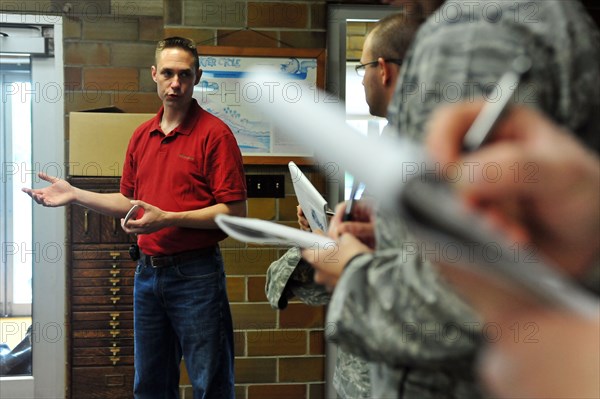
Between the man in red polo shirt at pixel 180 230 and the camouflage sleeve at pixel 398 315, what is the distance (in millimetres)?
1519

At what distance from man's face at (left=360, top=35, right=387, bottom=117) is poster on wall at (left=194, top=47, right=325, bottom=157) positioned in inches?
56.8

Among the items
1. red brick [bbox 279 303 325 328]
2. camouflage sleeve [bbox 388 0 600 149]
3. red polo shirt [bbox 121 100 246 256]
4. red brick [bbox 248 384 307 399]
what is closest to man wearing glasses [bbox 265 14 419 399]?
camouflage sleeve [bbox 388 0 600 149]

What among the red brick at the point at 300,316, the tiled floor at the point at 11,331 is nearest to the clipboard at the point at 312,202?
the red brick at the point at 300,316

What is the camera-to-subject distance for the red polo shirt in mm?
2150

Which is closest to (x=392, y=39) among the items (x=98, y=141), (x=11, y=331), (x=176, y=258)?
(x=176, y=258)

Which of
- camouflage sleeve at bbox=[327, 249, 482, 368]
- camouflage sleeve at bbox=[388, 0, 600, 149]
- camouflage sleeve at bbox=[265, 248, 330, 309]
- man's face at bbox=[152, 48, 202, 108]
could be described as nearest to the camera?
camouflage sleeve at bbox=[388, 0, 600, 149]

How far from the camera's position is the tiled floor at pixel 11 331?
10.5 feet

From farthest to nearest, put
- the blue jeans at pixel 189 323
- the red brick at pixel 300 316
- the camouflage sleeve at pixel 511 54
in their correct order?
the red brick at pixel 300 316 → the blue jeans at pixel 189 323 → the camouflage sleeve at pixel 511 54

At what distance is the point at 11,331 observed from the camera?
10.5 ft

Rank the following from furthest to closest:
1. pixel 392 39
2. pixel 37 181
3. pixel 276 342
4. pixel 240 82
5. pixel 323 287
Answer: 1. pixel 37 181
2. pixel 276 342
3. pixel 240 82
4. pixel 392 39
5. pixel 323 287

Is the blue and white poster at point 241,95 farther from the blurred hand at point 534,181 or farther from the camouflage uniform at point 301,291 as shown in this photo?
the blurred hand at point 534,181

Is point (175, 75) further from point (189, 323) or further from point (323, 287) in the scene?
point (323, 287)

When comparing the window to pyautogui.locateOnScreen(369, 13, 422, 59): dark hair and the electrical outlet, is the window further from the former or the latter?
pyautogui.locateOnScreen(369, 13, 422, 59): dark hair

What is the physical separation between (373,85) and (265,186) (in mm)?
1582
